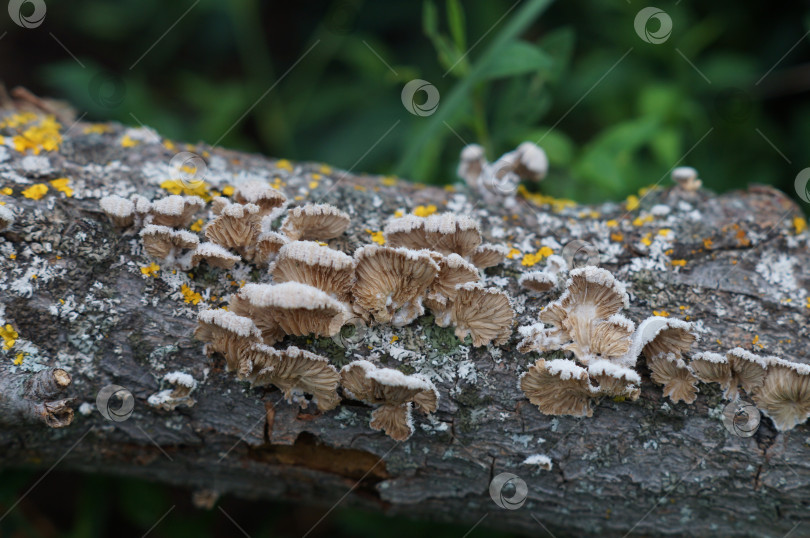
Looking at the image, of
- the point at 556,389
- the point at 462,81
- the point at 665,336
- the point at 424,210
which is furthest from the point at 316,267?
the point at 462,81

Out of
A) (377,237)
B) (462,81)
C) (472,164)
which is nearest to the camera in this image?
(377,237)

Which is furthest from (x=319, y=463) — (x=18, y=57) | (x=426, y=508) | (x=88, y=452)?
(x=18, y=57)

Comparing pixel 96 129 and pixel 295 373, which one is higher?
pixel 96 129

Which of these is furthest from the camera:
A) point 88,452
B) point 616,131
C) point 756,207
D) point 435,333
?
point 616,131

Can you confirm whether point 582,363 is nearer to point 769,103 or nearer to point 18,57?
point 769,103

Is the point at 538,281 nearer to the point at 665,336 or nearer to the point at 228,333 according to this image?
the point at 665,336

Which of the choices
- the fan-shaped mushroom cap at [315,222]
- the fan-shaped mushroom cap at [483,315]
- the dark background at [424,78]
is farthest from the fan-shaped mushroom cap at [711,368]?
the fan-shaped mushroom cap at [315,222]

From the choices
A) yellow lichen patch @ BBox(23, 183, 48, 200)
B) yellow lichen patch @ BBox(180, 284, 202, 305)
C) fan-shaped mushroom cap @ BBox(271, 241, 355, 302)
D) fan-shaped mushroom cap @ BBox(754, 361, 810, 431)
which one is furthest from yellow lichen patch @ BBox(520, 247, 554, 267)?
yellow lichen patch @ BBox(23, 183, 48, 200)
